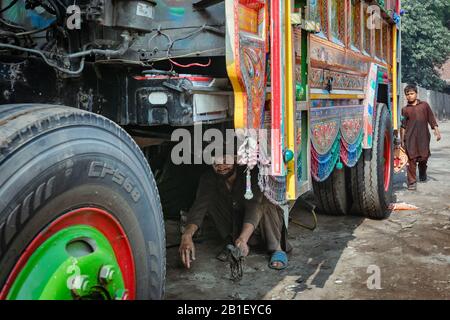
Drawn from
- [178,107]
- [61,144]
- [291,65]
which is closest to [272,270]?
[291,65]

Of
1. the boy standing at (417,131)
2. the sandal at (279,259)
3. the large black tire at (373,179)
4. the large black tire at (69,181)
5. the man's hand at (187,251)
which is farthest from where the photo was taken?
the boy standing at (417,131)

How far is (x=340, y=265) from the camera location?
3.96 meters

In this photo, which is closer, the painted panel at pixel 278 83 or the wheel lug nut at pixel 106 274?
the wheel lug nut at pixel 106 274

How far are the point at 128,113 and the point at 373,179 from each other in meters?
3.53

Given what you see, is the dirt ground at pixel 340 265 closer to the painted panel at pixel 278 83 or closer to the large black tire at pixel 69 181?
the painted panel at pixel 278 83

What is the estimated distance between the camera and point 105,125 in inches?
67.5

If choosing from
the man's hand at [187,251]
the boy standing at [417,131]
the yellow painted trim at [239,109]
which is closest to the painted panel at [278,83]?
the yellow painted trim at [239,109]

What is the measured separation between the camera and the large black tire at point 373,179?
17.1ft

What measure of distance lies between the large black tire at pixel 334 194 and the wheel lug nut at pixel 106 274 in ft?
13.4

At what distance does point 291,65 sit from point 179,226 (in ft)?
7.24

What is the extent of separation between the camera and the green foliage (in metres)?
24.1

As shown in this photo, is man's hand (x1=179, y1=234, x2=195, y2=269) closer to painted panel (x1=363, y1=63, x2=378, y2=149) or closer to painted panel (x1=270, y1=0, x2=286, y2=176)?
painted panel (x1=270, y1=0, x2=286, y2=176)

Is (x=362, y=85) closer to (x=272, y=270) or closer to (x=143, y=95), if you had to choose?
(x=272, y=270)

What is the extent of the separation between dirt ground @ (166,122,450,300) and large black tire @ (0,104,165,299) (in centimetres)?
156
